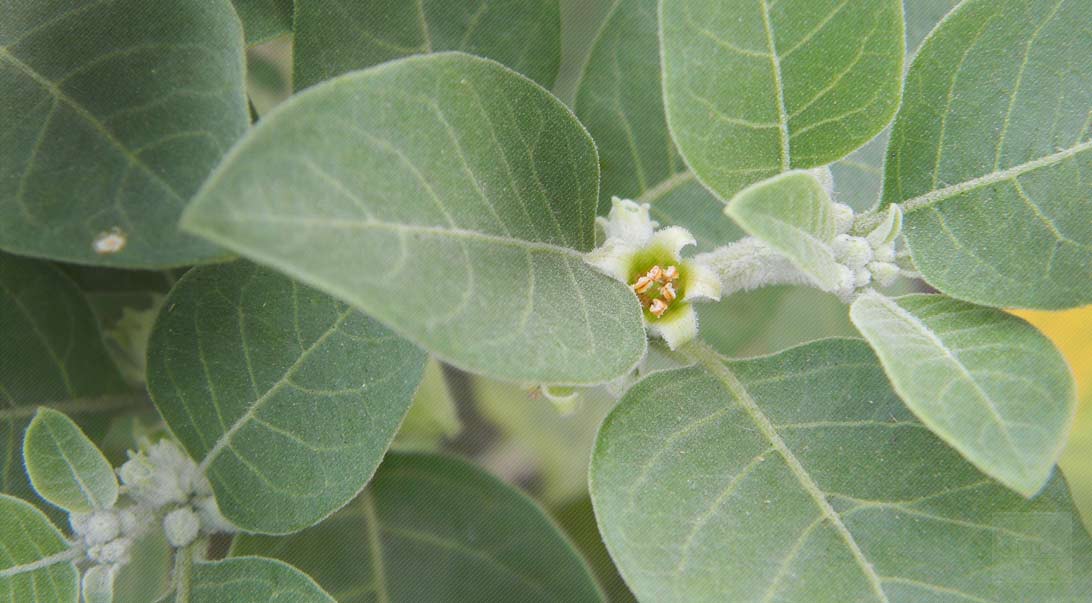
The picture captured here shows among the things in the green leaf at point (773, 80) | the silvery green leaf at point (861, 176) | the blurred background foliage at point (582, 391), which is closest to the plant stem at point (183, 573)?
the blurred background foliage at point (582, 391)

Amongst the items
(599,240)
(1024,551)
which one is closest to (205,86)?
(599,240)

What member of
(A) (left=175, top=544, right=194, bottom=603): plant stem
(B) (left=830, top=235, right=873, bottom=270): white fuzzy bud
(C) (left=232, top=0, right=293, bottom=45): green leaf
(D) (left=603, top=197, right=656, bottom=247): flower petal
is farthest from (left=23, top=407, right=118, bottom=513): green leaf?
(B) (left=830, top=235, right=873, bottom=270): white fuzzy bud

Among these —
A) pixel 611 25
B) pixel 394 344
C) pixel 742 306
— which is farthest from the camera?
pixel 742 306

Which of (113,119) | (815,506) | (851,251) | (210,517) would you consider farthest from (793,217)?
(210,517)

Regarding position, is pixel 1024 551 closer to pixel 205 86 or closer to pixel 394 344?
pixel 394 344

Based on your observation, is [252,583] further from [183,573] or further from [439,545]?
[439,545]

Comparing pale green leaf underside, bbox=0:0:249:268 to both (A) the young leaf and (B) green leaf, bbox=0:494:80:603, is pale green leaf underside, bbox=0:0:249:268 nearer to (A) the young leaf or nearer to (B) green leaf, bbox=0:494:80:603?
(B) green leaf, bbox=0:494:80:603
